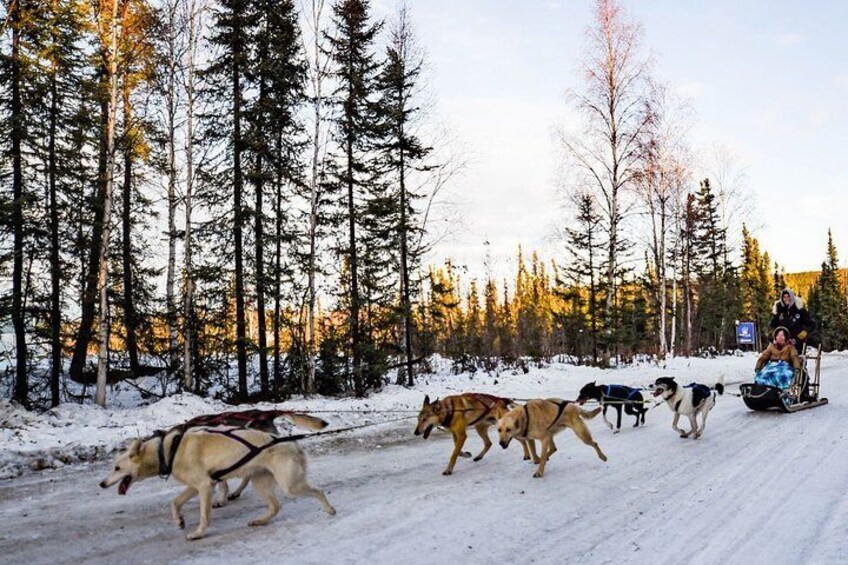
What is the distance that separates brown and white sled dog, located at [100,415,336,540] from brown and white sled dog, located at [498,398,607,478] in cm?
278

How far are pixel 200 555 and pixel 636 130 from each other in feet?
72.7

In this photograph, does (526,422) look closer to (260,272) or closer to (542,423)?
(542,423)

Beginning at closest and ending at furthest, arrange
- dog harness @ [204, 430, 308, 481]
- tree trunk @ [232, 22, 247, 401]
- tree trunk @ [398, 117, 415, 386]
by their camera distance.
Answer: dog harness @ [204, 430, 308, 481] → tree trunk @ [232, 22, 247, 401] → tree trunk @ [398, 117, 415, 386]

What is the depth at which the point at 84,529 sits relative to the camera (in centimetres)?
512

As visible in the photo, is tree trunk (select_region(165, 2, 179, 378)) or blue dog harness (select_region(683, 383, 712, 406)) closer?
blue dog harness (select_region(683, 383, 712, 406))

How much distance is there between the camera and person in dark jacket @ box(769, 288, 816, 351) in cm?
1193

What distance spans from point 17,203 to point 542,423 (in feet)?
44.0

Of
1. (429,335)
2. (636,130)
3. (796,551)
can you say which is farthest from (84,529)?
(636,130)

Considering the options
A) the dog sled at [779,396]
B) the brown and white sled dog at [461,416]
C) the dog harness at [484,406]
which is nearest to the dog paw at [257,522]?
A: the brown and white sled dog at [461,416]

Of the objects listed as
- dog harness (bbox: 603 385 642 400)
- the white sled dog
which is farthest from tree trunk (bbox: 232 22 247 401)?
the white sled dog

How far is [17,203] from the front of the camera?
1316cm

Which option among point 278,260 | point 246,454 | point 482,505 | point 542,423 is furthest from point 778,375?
point 278,260

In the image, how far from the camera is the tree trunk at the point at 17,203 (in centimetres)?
1312

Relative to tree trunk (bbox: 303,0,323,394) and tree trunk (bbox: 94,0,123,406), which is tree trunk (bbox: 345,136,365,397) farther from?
tree trunk (bbox: 94,0,123,406)
